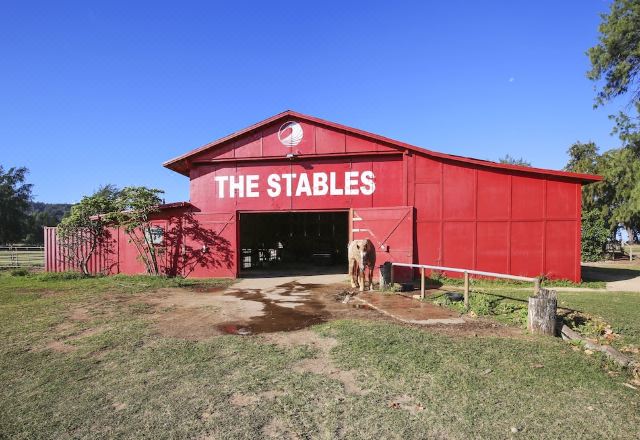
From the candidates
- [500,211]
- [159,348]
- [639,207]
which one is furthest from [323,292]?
[639,207]

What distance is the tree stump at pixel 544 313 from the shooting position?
640cm

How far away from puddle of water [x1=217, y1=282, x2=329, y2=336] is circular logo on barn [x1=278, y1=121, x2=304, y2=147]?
6.55 m

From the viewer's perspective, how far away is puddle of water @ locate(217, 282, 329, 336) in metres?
7.23

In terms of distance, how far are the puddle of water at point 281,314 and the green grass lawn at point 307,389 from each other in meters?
0.75

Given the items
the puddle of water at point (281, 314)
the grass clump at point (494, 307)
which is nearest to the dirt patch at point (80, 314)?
the puddle of water at point (281, 314)

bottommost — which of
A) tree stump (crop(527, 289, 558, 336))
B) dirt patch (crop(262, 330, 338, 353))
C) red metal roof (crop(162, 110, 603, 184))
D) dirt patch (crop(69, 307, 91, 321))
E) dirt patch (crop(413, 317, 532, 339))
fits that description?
dirt patch (crop(69, 307, 91, 321))

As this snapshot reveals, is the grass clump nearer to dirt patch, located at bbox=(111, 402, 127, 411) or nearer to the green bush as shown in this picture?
dirt patch, located at bbox=(111, 402, 127, 411)

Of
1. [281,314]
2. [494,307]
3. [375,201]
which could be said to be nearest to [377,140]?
[375,201]

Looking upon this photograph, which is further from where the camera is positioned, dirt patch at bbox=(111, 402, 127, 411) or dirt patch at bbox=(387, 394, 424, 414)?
dirt patch at bbox=(111, 402, 127, 411)

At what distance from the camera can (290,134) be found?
15609 millimetres

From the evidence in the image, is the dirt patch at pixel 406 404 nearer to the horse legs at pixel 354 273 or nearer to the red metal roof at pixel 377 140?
the horse legs at pixel 354 273

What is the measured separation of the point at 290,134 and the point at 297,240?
33.8 ft

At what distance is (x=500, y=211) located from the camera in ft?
45.6

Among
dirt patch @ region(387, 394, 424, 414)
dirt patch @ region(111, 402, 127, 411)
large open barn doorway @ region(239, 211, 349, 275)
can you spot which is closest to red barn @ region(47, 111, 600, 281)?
large open barn doorway @ region(239, 211, 349, 275)
